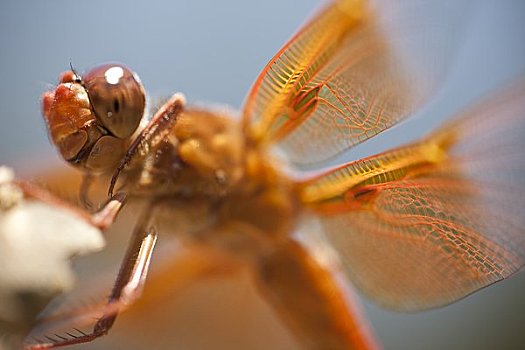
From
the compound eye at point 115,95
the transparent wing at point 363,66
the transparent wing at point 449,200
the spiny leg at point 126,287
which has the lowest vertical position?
the spiny leg at point 126,287

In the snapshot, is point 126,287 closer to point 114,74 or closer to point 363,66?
point 114,74

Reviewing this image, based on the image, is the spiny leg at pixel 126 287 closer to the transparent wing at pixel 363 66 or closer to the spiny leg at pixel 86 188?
the spiny leg at pixel 86 188

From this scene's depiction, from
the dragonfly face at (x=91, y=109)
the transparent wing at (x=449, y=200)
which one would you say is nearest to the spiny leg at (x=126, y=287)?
the dragonfly face at (x=91, y=109)

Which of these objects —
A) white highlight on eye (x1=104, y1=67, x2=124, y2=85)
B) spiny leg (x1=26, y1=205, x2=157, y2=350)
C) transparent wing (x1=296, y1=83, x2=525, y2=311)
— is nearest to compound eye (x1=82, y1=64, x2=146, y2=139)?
white highlight on eye (x1=104, y1=67, x2=124, y2=85)

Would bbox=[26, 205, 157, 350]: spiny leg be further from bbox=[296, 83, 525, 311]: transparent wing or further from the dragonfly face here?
bbox=[296, 83, 525, 311]: transparent wing

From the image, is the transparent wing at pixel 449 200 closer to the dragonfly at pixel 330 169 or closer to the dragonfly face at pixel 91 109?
the dragonfly at pixel 330 169

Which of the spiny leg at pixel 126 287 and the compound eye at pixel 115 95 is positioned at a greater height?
the compound eye at pixel 115 95

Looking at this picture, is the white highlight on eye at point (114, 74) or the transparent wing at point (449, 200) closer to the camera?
the white highlight on eye at point (114, 74)
